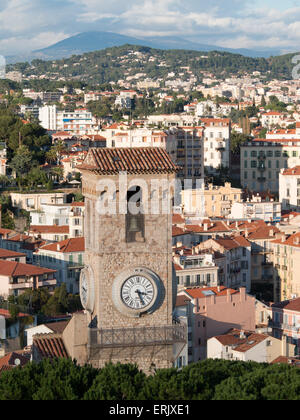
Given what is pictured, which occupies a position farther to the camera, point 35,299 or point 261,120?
point 261,120

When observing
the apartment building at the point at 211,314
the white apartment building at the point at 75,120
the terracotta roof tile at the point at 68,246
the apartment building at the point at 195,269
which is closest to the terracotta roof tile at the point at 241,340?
the apartment building at the point at 211,314

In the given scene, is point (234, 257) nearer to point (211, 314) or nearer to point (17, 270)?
point (17, 270)

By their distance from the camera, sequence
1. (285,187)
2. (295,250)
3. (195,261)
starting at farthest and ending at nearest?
(285,187) → (295,250) → (195,261)

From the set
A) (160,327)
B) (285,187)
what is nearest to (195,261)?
(160,327)

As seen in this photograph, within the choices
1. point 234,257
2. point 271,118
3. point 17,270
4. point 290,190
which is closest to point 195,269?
point 234,257

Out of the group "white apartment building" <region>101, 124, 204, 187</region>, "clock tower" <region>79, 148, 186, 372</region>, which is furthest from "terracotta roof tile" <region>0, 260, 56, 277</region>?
"white apartment building" <region>101, 124, 204, 187</region>

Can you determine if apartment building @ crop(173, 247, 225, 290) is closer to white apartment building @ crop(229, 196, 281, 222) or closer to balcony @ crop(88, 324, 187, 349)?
white apartment building @ crop(229, 196, 281, 222)

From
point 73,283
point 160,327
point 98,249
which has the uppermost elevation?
point 98,249
